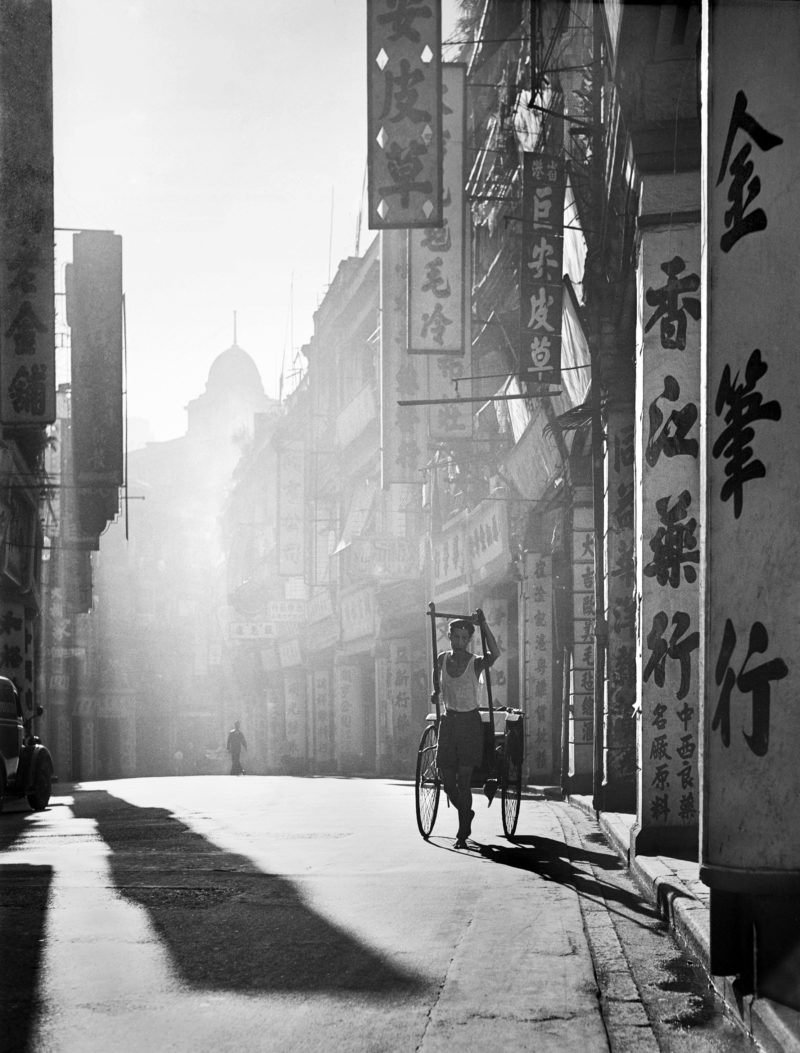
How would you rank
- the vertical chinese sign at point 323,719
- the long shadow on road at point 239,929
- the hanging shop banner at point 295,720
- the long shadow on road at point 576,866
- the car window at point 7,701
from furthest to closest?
the hanging shop banner at point 295,720 → the vertical chinese sign at point 323,719 → the car window at point 7,701 → the long shadow on road at point 576,866 → the long shadow on road at point 239,929

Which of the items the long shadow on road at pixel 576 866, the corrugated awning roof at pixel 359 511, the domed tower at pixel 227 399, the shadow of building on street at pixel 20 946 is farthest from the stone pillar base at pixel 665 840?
the domed tower at pixel 227 399

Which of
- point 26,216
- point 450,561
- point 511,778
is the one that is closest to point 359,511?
point 450,561

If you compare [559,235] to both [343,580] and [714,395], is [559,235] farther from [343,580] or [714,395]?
→ [343,580]

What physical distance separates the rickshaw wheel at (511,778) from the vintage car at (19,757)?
682 centimetres

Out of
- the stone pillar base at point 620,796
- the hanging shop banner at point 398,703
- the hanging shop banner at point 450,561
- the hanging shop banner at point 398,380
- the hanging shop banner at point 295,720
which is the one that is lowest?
the hanging shop banner at point 295,720

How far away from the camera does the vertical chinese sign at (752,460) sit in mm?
4863

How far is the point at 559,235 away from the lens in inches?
622

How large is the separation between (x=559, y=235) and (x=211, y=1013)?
1183 cm

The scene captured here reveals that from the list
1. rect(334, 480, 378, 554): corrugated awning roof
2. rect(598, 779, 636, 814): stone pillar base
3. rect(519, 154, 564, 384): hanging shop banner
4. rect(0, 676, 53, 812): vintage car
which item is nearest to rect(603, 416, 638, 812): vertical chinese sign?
rect(598, 779, 636, 814): stone pillar base

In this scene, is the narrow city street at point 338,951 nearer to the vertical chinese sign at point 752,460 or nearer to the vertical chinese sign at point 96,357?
the vertical chinese sign at point 752,460

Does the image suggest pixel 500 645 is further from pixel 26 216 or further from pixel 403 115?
pixel 403 115

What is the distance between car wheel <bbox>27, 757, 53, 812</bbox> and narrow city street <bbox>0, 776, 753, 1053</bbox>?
5996 millimetres

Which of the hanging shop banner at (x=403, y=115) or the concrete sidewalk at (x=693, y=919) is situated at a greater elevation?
the hanging shop banner at (x=403, y=115)

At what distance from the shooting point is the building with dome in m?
59.0
